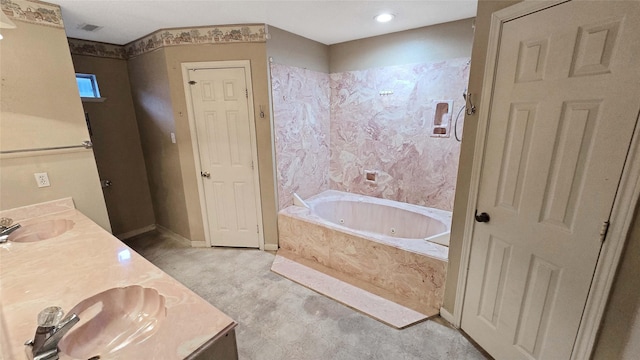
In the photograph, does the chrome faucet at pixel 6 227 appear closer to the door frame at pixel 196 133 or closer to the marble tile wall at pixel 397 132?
the door frame at pixel 196 133

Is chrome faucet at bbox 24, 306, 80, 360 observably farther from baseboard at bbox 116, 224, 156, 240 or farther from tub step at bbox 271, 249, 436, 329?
baseboard at bbox 116, 224, 156, 240

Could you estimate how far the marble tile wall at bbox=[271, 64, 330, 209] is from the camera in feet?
9.07

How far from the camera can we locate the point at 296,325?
6.38 ft

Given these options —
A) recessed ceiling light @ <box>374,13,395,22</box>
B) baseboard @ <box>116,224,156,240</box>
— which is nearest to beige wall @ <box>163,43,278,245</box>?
baseboard @ <box>116,224,156,240</box>

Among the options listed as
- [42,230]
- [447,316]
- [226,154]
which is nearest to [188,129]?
[226,154]

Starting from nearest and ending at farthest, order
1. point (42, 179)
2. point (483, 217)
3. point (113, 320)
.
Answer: point (113, 320), point (483, 217), point (42, 179)

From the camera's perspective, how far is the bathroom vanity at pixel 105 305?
33.0 inches

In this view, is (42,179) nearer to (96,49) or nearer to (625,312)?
(96,49)

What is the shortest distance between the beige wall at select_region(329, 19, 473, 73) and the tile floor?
7.97ft

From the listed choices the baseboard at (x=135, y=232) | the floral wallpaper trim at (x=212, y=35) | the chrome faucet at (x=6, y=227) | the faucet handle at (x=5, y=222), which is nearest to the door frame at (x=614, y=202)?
the floral wallpaper trim at (x=212, y=35)

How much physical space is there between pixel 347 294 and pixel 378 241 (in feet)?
1.76

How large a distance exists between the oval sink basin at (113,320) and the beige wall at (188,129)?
1809 millimetres

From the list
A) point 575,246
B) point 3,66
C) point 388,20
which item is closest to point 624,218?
point 575,246

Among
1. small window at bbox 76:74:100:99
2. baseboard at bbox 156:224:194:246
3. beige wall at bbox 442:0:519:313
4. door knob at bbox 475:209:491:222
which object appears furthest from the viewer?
baseboard at bbox 156:224:194:246
